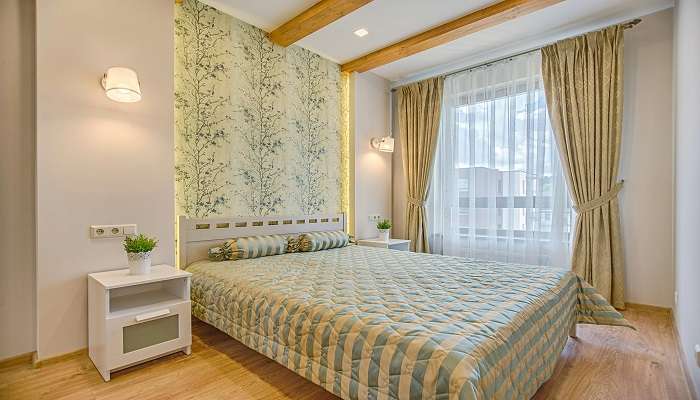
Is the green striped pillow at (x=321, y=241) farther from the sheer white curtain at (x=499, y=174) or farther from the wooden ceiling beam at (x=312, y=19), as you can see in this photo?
the wooden ceiling beam at (x=312, y=19)

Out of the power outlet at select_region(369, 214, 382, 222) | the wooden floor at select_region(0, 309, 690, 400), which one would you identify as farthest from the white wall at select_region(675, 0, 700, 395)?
the power outlet at select_region(369, 214, 382, 222)

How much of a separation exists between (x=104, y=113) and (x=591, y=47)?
4.27 metres

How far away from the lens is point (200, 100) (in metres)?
3.02

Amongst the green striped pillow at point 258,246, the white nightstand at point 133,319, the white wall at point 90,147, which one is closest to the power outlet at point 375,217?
the green striped pillow at point 258,246

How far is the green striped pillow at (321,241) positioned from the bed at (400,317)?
1.70 feet

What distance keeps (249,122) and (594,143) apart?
3.40 meters

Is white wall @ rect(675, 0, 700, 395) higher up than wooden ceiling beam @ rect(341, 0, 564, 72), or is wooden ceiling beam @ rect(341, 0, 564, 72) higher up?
wooden ceiling beam @ rect(341, 0, 564, 72)

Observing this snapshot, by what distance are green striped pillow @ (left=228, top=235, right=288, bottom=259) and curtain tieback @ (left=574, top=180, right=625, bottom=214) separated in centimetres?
297

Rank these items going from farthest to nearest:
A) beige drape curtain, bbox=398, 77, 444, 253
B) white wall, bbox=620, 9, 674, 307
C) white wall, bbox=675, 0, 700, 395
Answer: beige drape curtain, bbox=398, 77, 444, 253 → white wall, bbox=620, 9, 674, 307 → white wall, bbox=675, 0, 700, 395

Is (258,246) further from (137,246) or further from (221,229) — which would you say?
(137,246)

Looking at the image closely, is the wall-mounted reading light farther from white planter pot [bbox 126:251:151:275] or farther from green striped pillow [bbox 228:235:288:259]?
white planter pot [bbox 126:251:151:275]

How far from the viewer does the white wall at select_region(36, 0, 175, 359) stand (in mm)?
2154

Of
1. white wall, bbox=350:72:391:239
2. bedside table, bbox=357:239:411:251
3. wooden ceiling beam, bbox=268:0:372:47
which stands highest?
wooden ceiling beam, bbox=268:0:372:47

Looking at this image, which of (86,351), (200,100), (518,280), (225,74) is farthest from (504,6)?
(86,351)
